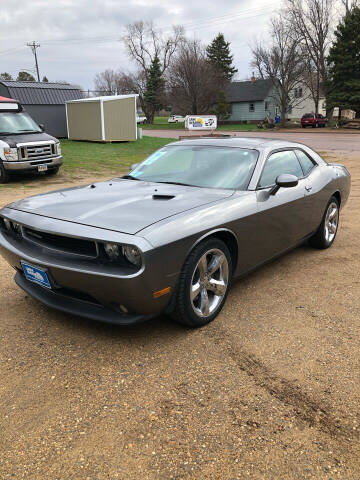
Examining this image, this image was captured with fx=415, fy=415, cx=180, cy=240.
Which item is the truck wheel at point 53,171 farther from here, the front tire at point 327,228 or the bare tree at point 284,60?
the bare tree at point 284,60

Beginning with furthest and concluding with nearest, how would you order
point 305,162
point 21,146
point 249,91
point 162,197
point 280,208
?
point 249,91, point 21,146, point 305,162, point 280,208, point 162,197

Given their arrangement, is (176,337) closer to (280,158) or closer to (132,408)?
(132,408)

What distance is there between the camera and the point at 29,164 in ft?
37.5

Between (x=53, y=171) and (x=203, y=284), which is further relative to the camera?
(x=53, y=171)

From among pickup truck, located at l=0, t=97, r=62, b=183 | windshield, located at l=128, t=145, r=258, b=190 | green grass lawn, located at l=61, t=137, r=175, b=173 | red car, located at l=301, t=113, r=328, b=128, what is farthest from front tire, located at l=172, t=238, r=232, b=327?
red car, located at l=301, t=113, r=328, b=128

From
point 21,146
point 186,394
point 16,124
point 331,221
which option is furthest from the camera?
point 16,124

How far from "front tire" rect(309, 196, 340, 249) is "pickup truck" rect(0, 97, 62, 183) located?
8669 mm

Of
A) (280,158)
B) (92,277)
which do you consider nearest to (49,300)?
(92,277)

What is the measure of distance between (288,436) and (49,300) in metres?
1.91

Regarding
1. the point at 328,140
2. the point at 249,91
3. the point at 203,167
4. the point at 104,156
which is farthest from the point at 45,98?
the point at 249,91

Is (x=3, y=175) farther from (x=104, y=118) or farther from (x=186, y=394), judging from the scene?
(x=104, y=118)

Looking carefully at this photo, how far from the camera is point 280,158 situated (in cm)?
441

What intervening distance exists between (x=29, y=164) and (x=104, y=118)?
1364 centimetres

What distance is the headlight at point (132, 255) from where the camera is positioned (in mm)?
2706
